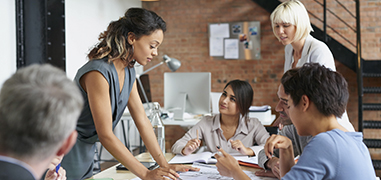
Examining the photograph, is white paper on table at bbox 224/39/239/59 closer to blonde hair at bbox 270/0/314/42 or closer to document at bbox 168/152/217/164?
blonde hair at bbox 270/0/314/42

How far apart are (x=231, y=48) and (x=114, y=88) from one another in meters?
3.82

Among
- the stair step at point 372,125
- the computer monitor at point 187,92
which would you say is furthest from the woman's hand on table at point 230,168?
the stair step at point 372,125

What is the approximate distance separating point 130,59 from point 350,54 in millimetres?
3679

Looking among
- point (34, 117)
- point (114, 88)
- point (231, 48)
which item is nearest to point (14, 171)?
point (34, 117)

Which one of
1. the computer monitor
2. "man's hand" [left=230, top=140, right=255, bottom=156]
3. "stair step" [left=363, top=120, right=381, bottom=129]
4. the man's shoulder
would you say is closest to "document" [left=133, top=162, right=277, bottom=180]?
"man's hand" [left=230, top=140, right=255, bottom=156]

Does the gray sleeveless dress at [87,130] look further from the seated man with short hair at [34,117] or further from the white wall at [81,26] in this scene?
the white wall at [81,26]

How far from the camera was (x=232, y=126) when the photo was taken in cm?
210

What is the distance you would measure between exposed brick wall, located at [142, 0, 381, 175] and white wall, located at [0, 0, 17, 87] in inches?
110

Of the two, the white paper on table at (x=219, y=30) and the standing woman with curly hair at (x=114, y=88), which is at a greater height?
the white paper on table at (x=219, y=30)

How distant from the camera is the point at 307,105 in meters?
0.99

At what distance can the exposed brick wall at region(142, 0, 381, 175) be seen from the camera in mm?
4520

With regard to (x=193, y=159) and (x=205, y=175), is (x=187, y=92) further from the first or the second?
(x=205, y=175)

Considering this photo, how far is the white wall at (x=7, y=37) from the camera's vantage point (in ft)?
8.30

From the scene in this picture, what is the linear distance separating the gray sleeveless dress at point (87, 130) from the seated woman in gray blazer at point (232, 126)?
1.92 feet
